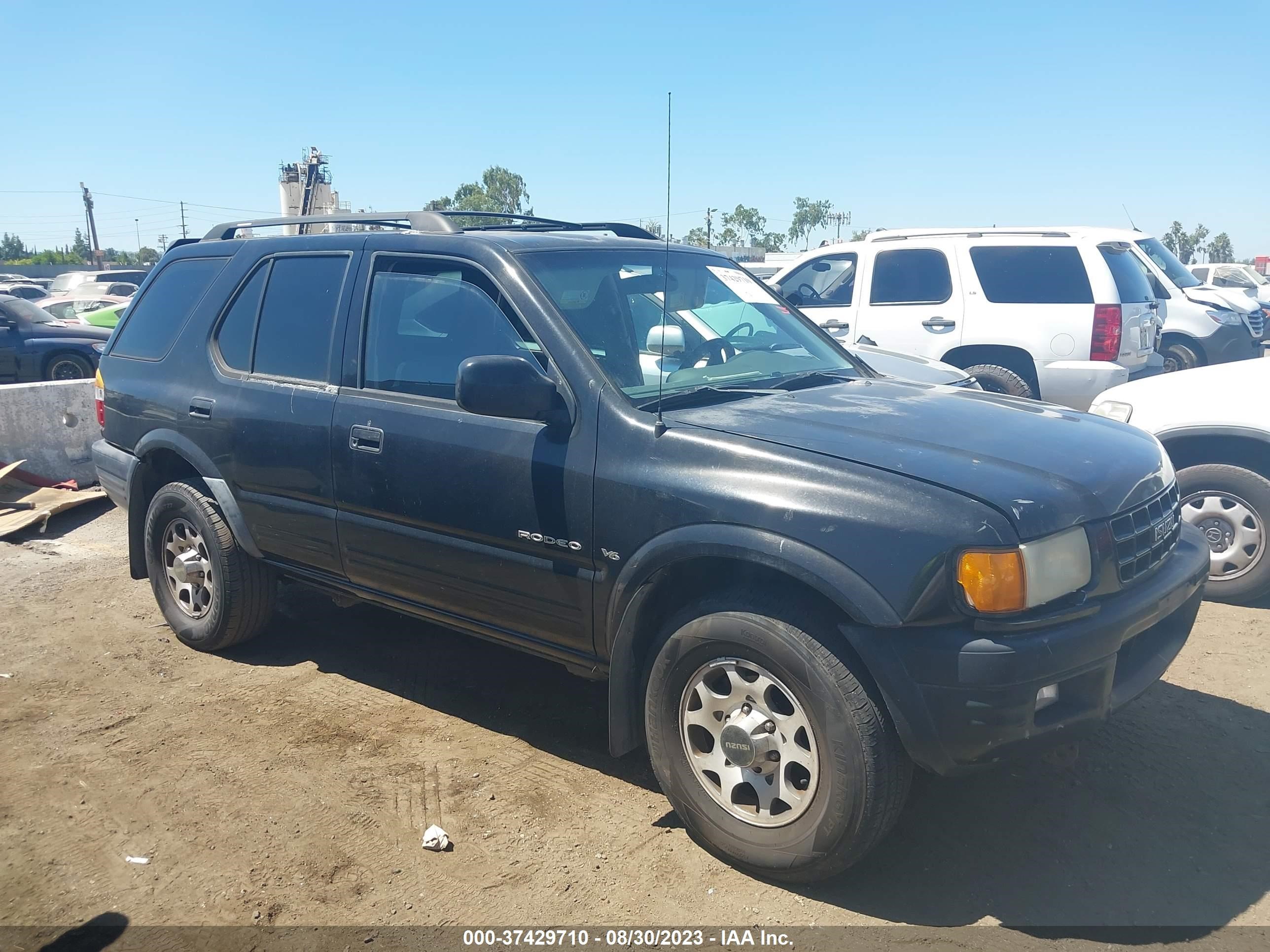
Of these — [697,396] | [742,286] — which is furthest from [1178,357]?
[697,396]

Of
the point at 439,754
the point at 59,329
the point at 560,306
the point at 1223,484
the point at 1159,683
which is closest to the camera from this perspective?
the point at 560,306

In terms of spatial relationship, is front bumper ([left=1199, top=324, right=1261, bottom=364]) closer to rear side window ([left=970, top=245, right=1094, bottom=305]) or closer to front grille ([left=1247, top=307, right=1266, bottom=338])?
front grille ([left=1247, top=307, right=1266, bottom=338])

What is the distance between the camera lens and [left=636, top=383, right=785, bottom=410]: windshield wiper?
11.2ft

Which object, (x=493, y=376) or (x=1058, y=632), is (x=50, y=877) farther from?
(x=1058, y=632)

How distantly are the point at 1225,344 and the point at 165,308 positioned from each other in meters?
11.7

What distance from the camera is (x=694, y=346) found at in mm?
3854

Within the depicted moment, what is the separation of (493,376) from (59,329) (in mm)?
12714

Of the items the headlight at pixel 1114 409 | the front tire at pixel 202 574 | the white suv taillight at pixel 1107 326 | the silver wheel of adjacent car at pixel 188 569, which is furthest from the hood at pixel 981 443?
the white suv taillight at pixel 1107 326

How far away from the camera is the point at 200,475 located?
501cm

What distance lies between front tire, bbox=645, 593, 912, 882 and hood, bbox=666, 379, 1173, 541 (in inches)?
21.2

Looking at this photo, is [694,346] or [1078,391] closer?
[694,346]

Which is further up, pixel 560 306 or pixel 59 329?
pixel 560 306

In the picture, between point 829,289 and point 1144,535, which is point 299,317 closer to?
point 1144,535

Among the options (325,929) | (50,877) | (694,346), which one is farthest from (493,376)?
(50,877)
